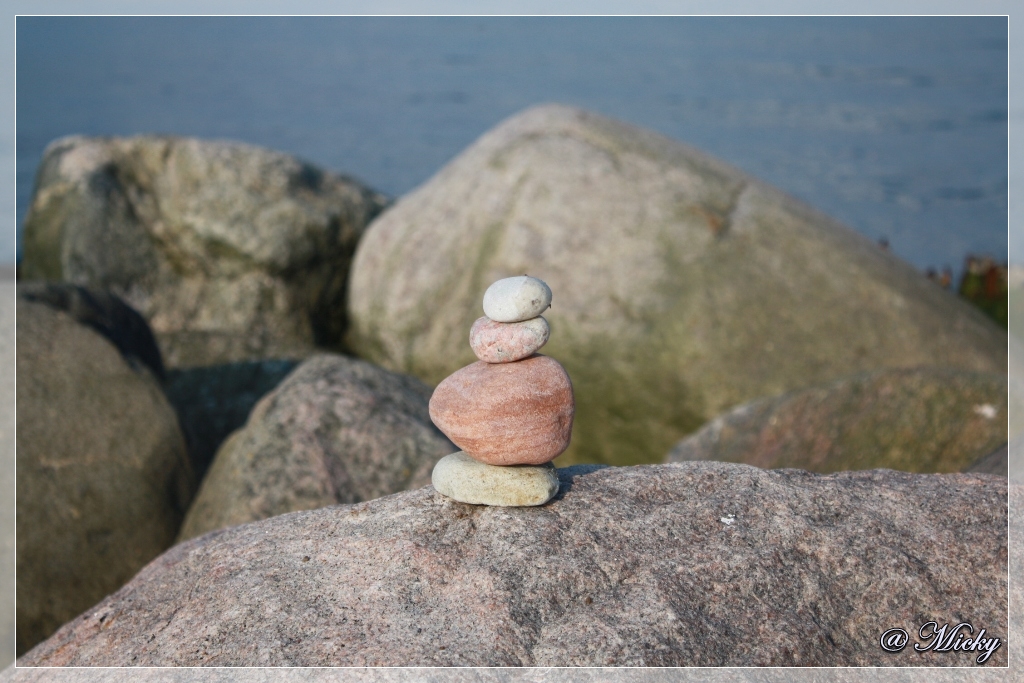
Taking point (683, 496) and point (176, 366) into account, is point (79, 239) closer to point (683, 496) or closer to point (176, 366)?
point (176, 366)

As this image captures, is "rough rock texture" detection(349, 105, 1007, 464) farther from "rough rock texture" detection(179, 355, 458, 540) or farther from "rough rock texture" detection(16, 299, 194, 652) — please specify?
"rough rock texture" detection(16, 299, 194, 652)

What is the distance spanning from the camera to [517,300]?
2975 mm

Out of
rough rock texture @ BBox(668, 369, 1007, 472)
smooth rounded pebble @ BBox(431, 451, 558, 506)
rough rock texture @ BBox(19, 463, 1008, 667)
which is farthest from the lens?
rough rock texture @ BBox(668, 369, 1007, 472)

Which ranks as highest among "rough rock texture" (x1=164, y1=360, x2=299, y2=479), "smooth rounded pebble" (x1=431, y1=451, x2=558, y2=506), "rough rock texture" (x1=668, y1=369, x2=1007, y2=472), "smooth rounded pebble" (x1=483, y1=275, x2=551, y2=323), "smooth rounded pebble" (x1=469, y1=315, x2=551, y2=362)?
"smooth rounded pebble" (x1=483, y1=275, x2=551, y2=323)

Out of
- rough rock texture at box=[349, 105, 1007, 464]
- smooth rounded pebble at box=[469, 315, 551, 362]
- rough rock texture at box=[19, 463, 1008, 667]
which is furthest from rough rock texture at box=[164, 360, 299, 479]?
smooth rounded pebble at box=[469, 315, 551, 362]

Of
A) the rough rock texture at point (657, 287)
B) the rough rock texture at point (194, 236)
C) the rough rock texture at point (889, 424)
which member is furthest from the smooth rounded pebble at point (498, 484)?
the rough rock texture at point (194, 236)

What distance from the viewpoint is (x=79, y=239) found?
288 inches

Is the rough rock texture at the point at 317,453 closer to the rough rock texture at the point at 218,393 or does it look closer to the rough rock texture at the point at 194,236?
the rough rock texture at the point at 218,393

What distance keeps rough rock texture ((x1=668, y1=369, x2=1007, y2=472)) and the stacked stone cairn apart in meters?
1.97

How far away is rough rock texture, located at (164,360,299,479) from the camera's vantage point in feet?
19.0

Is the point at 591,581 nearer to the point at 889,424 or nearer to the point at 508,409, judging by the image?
the point at 508,409

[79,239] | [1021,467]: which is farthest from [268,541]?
[79,239]

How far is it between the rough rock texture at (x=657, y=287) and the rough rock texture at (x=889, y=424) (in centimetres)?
116

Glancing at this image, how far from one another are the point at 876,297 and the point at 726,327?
0.99 metres
